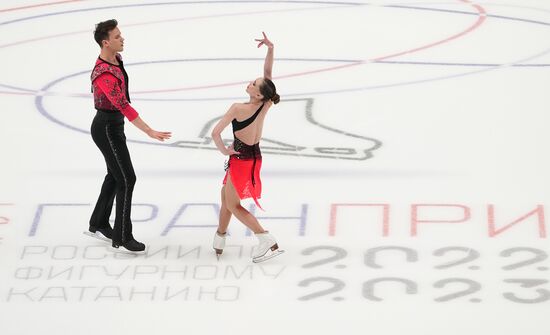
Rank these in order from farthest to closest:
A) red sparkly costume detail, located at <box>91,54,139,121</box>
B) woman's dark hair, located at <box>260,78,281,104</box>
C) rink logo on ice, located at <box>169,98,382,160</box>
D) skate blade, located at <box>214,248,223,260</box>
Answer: rink logo on ice, located at <box>169,98,382,160</box>, skate blade, located at <box>214,248,223,260</box>, red sparkly costume detail, located at <box>91,54,139,121</box>, woman's dark hair, located at <box>260,78,281,104</box>

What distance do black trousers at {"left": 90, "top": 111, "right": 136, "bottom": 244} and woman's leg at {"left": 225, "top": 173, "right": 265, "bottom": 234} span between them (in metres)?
0.83

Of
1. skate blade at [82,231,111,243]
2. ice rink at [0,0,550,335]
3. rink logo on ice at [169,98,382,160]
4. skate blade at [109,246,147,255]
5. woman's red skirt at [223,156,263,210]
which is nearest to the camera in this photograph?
ice rink at [0,0,550,335]

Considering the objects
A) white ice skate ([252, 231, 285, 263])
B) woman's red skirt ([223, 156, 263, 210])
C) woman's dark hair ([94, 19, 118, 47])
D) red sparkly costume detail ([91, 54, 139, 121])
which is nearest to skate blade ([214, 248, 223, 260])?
white ice skate ([252, 231, 285, 263])

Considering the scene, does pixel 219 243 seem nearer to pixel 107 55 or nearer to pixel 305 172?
pixel 107 55

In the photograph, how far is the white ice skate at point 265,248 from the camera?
472 inches

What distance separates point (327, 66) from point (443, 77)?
58.3 inches

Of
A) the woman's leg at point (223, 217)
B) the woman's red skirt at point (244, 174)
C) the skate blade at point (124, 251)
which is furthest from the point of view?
the skate blade at point (124, 251)

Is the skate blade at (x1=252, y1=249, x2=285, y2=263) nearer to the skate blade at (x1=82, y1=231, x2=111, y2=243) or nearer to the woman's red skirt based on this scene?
the woman's red skirt

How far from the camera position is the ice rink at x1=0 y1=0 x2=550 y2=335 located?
37.1 ft

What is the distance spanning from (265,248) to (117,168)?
54.0 inches

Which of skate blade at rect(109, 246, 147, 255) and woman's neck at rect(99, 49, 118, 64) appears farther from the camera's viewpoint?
skate blade at rect(109, 246, 147, 255)

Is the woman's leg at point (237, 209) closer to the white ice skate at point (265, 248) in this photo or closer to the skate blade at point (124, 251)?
the white ice skate at point (265, 248)

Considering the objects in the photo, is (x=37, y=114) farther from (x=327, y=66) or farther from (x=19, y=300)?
(x=19, y=300)

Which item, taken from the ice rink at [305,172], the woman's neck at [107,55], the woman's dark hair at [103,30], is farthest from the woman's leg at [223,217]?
the woman's dark hair at [103,30]
